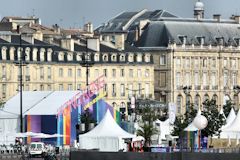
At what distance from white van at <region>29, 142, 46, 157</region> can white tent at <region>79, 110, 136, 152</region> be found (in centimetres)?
401

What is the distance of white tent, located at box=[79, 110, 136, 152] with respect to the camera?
3297 inches

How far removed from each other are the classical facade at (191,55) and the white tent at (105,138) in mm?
79267

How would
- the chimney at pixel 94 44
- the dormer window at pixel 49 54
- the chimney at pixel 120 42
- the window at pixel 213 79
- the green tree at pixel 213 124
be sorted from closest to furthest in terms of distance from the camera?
the green tree at pixel 213 124
the dormer window at pixel 49 54
the chimney at pixel 94 44
the chimney at pixel 120 42
the window at pixel 213 79

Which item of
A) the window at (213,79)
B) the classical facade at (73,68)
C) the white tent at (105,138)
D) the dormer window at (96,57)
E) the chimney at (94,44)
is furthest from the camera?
the window at (213,79)

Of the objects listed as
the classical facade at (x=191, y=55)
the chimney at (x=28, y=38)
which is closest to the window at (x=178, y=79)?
the classical facade at (x=191, y=55)

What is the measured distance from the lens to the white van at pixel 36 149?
90.1 m

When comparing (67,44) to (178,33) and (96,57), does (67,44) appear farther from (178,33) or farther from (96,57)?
(178,33)

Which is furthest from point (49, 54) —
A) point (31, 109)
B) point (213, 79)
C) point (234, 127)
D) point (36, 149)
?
point (36, 149)

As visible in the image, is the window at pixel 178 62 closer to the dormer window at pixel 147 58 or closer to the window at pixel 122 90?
the dormer window at pixel 147 58

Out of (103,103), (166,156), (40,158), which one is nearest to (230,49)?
(103,103)

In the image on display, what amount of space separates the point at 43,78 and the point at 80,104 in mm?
49465

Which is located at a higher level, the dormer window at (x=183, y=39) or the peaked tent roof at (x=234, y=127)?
the dormer window at (x=183, y=39)

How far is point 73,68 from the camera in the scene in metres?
154

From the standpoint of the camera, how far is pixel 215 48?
175000 millimetres
